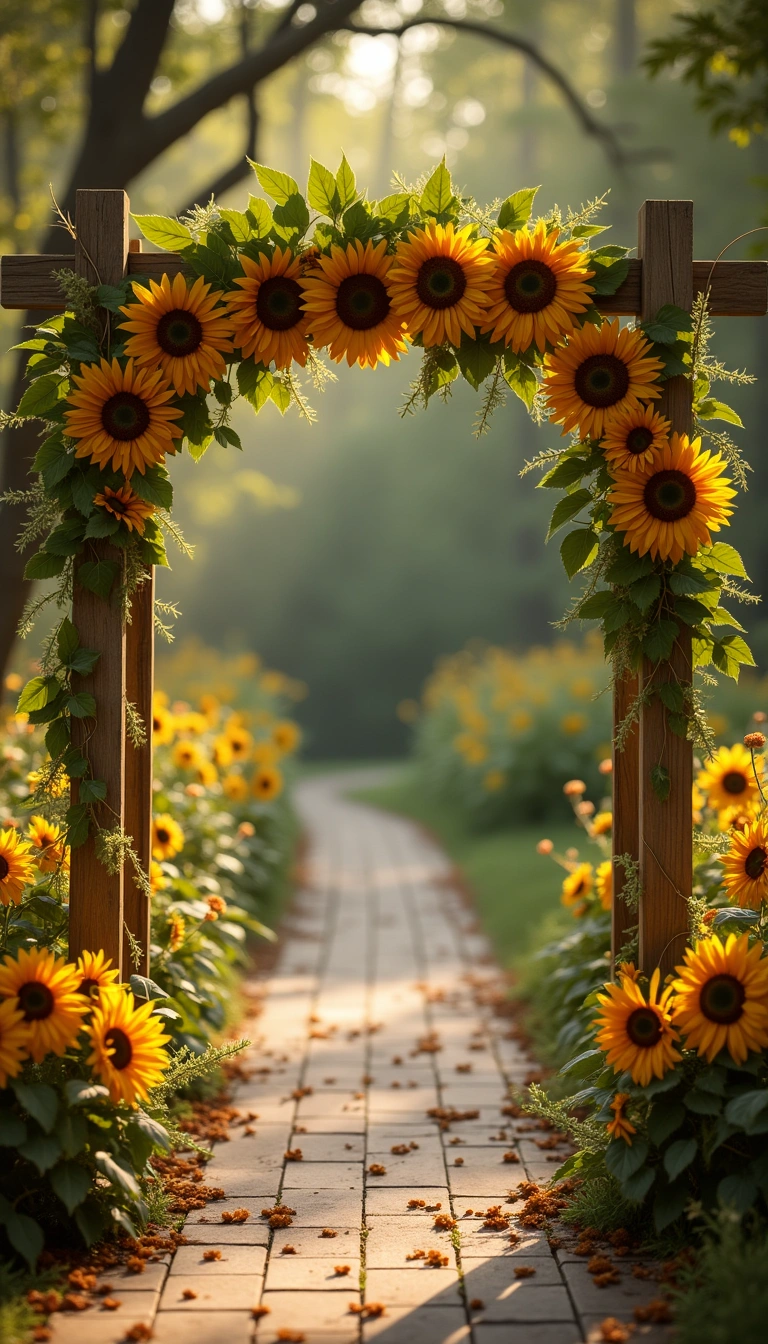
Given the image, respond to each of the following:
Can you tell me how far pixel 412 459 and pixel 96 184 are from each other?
19.6m

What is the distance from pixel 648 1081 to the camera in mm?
2646

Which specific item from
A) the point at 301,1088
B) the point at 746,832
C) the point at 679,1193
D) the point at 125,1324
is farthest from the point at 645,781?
the point at 301,1088

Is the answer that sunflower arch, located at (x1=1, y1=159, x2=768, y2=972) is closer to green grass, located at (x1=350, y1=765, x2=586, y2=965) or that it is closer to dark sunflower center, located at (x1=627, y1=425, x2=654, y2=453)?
dark sunflower center, located at (x1=627, y1=425, x2=654, y2=453)

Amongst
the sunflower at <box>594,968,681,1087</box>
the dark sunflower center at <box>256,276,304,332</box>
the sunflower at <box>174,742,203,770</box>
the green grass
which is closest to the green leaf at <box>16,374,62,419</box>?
the dark sunflower center at <box>256,276,304,332</box>

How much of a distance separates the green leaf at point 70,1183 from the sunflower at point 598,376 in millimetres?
2079

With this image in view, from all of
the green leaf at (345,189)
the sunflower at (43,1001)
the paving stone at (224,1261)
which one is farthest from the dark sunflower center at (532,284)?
the paving stone at (224,1261)

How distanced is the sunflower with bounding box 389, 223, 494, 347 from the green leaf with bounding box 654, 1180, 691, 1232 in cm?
209

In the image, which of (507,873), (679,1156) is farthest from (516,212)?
(507,873)

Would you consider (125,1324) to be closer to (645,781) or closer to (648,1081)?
(648,1081)

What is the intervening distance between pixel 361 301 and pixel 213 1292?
234 centimetres

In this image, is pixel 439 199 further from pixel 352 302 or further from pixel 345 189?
pixel 352 302

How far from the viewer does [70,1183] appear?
2.50 meters

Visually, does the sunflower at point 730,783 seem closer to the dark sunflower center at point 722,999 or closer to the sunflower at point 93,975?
the dark sunflower center at point 722,999

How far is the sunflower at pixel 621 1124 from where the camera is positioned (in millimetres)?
2682
